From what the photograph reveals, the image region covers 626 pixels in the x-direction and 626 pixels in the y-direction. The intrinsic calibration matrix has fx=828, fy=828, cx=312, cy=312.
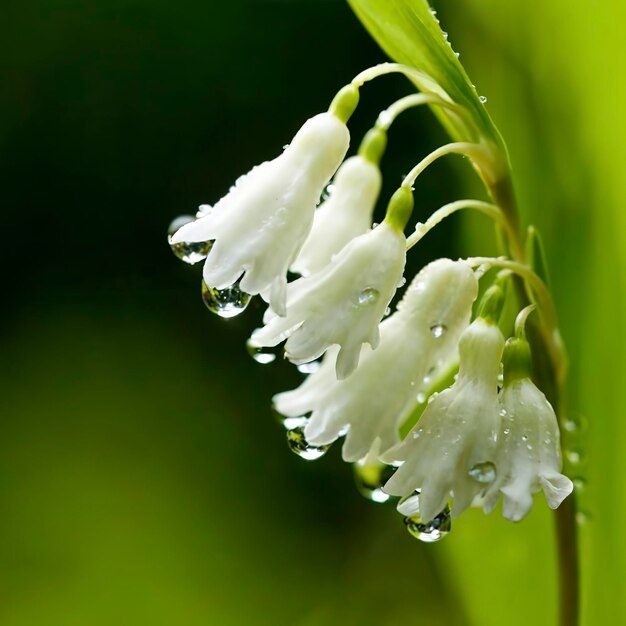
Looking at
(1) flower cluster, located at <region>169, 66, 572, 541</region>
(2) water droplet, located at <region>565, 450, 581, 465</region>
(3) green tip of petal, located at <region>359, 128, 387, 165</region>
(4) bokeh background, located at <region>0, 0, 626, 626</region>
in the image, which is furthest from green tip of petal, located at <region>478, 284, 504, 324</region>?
(4) bokeh background, located at <region>0, 0, 626, 626</region>

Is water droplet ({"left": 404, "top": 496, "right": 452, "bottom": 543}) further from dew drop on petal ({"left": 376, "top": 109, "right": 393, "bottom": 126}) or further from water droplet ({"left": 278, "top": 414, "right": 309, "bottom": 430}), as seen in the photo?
dew drop on petal ({"left": 376, "top": 109, "right": 393, "bottom": 126})

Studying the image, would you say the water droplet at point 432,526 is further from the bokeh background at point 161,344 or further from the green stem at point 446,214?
the bokeh background at point 161,344

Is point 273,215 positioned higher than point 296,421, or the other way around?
point 273,215

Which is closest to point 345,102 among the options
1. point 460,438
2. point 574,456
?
point 460,438

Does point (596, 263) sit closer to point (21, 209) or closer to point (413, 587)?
point (413, 587)

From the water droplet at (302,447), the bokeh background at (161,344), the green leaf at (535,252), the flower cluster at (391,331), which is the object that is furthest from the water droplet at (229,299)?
the bokeh background at (161,344)

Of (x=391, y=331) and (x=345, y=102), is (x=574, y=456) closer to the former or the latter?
(x=391, y=331)
